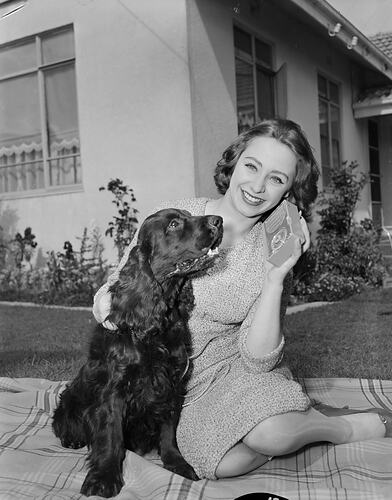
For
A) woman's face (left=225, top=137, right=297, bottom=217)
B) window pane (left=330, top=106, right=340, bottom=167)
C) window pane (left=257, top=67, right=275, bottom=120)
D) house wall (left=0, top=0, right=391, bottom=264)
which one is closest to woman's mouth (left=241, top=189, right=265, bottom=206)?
woman's face (left=225, top=137, right=297, bottom=217)

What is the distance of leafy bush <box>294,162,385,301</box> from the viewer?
2.55m

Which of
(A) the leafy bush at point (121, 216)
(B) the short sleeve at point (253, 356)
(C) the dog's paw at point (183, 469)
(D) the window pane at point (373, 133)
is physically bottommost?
(C) the dog's paw at point (183, 469)

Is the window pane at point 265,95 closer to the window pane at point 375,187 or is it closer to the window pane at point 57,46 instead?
the window pane at point 375,187

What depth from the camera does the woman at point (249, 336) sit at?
1849 mm

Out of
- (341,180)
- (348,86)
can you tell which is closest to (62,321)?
(341,180)

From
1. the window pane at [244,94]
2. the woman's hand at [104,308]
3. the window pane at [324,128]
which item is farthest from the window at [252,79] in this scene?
the woman's hand at [104,308]

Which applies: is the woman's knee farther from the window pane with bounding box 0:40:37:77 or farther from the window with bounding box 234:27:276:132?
the window pane with bounding box 0:40:37:77

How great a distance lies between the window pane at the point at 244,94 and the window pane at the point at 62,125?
0.65m

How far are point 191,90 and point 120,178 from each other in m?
0.42

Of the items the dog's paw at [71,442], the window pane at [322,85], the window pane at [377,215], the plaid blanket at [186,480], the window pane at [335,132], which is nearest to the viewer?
the plaid blanket at [186,480]

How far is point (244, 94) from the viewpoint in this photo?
225cm

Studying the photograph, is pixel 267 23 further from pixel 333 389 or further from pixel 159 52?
pixel 333 389

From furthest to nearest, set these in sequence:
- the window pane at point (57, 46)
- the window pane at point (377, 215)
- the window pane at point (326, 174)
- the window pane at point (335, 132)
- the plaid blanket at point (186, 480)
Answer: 1. the window pane at point (326, 174)
2. the window pane at point (335, 132)
3. the window pane at point (377, 215)
4. the window pane at point (57, 46)
5. the plaid blanket at point (186, 480)

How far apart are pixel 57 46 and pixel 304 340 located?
2.77m
